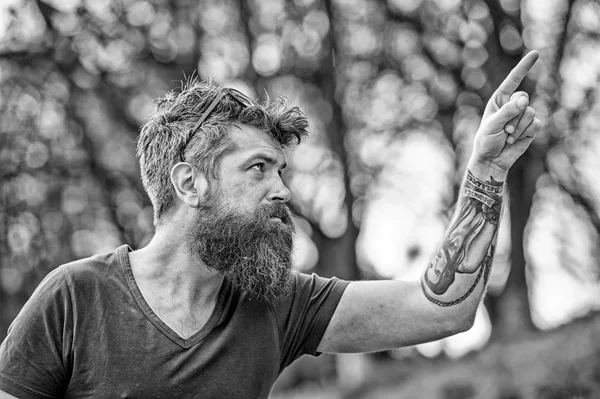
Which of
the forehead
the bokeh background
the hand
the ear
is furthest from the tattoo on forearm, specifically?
the bokeh background

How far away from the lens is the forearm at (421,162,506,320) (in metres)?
3.15

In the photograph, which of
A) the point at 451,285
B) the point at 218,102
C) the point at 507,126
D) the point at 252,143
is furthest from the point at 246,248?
the point at 507,126

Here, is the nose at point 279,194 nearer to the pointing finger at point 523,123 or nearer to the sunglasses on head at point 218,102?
the sunglasses on head at point 218,102

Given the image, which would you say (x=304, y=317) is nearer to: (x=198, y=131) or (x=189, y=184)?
(x=189, y=184)

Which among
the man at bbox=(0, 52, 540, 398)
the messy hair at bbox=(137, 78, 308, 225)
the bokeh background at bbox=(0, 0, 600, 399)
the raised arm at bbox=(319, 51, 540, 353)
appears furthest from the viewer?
the bokeh background at bbox=(0, 0, 600, 399)

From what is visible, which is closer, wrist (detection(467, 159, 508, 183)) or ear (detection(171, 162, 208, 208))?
wrist (detection(467, 159, 508, 183))

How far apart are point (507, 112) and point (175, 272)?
1.50 meters

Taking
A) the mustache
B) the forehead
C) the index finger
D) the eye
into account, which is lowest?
the mustache

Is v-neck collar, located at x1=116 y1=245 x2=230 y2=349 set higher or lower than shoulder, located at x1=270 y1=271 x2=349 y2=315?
higher

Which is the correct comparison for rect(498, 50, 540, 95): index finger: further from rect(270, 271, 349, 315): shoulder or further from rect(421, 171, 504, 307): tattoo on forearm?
rect(270, 271, 349, 315): shoulder

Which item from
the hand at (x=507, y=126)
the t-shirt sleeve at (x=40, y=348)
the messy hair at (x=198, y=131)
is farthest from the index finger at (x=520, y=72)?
the t-shirt sleeve at (x=40, y=348)

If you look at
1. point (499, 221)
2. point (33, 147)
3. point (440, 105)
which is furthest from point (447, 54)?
point (499, 221)

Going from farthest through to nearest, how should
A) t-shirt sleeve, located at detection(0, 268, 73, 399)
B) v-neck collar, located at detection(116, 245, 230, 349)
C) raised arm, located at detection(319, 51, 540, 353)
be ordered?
raised arm, located at detection(319, 51, 540, 353), v-neck collar, located at detection(116, 245, 230, 349), t-shirt sleeve, located at detection(0, 268, 73, 399)

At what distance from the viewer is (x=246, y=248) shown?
326cm
